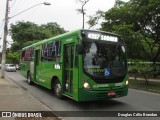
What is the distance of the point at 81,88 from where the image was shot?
32.7 ft

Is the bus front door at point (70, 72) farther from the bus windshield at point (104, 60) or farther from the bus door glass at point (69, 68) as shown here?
the bus windshield at point (104, 60)

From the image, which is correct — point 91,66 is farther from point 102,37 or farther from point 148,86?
point 148,86

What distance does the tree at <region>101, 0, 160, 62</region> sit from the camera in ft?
71.6

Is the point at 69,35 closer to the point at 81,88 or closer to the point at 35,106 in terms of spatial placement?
the point at 81,88

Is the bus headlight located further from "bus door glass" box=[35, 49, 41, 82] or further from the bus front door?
"bus door glass" box=[35, 49, 41, 82]

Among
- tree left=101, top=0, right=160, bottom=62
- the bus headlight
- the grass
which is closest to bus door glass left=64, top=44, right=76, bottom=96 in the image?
the bus headlight

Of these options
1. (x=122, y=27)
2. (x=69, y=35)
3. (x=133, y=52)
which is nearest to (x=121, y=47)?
(x=69, y=35)

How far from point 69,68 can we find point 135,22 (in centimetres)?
1527

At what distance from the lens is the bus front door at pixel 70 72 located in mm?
10375

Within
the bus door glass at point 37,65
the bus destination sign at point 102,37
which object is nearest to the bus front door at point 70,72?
the bus destination sign at point 102,37

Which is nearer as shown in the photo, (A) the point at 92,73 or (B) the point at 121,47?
(A) the point at 92,73

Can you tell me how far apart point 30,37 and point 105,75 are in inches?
2099

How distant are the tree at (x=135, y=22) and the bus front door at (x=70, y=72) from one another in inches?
418

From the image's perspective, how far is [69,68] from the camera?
36.9 feet
